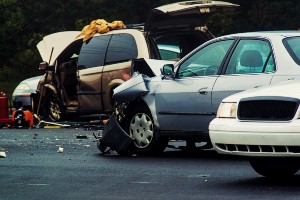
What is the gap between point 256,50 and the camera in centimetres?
1346

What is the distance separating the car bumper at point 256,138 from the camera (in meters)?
10.5

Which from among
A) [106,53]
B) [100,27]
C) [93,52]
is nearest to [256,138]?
[106,53]

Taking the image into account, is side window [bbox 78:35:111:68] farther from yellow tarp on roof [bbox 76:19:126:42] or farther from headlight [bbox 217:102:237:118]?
headlight [bbox 217:102:237:118]

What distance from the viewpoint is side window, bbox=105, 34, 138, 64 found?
64.6 ft

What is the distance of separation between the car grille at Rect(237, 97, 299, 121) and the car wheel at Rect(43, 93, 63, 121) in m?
11.9

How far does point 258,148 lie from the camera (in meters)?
10.8

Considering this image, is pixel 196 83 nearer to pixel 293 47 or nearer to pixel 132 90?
pixel 132 90

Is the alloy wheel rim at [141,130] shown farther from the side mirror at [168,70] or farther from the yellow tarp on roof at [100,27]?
the yellow tarp on roof at [100,27]

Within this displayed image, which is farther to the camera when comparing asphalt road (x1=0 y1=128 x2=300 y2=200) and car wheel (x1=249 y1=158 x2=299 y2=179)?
car wheel (x1=249 y1=158 x2=299 y2=179)

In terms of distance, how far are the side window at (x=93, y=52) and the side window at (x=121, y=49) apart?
A: 19cm

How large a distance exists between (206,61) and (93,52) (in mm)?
6741

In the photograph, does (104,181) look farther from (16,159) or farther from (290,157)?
(16,159)

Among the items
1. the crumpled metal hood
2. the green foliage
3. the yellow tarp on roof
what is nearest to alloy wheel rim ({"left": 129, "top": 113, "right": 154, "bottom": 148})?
A: the yellow tarp on roof

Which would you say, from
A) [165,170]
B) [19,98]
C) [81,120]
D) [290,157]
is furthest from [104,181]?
[19,98]
